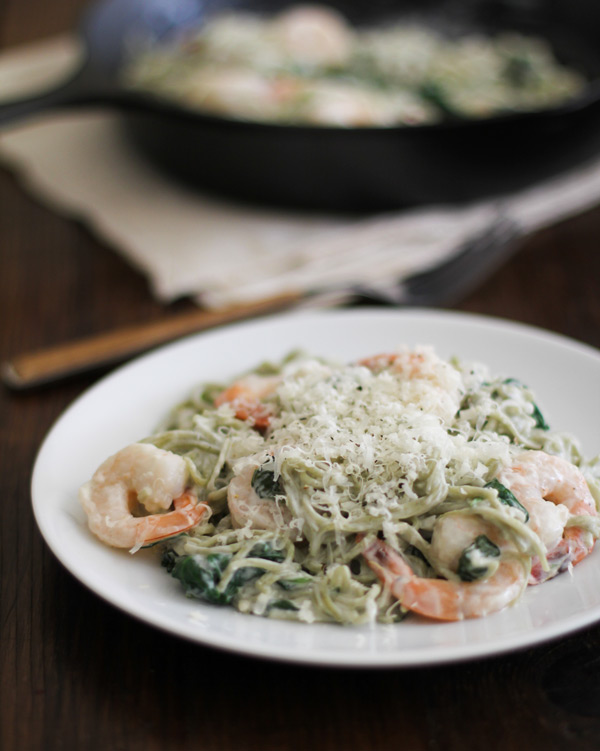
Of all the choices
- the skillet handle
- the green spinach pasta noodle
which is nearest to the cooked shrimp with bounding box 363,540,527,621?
the green spinach pasta noodle

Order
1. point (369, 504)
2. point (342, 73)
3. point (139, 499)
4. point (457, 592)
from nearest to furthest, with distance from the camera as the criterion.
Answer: point (457, 592), point (369, 504), point (139, 499), point (342, 73)

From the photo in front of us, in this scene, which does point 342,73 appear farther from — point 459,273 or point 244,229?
point 459,273

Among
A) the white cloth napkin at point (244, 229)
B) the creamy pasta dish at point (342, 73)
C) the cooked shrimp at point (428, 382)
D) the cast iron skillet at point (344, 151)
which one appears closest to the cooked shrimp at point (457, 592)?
the cooked shrimp at point (428, 382)

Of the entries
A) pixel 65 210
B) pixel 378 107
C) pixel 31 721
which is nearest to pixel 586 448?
pixel 31 721

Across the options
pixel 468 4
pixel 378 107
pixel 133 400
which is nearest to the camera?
pixel 133 400

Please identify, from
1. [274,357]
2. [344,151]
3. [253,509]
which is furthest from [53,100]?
[253,509]

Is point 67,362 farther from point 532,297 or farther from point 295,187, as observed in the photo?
point 532,297
